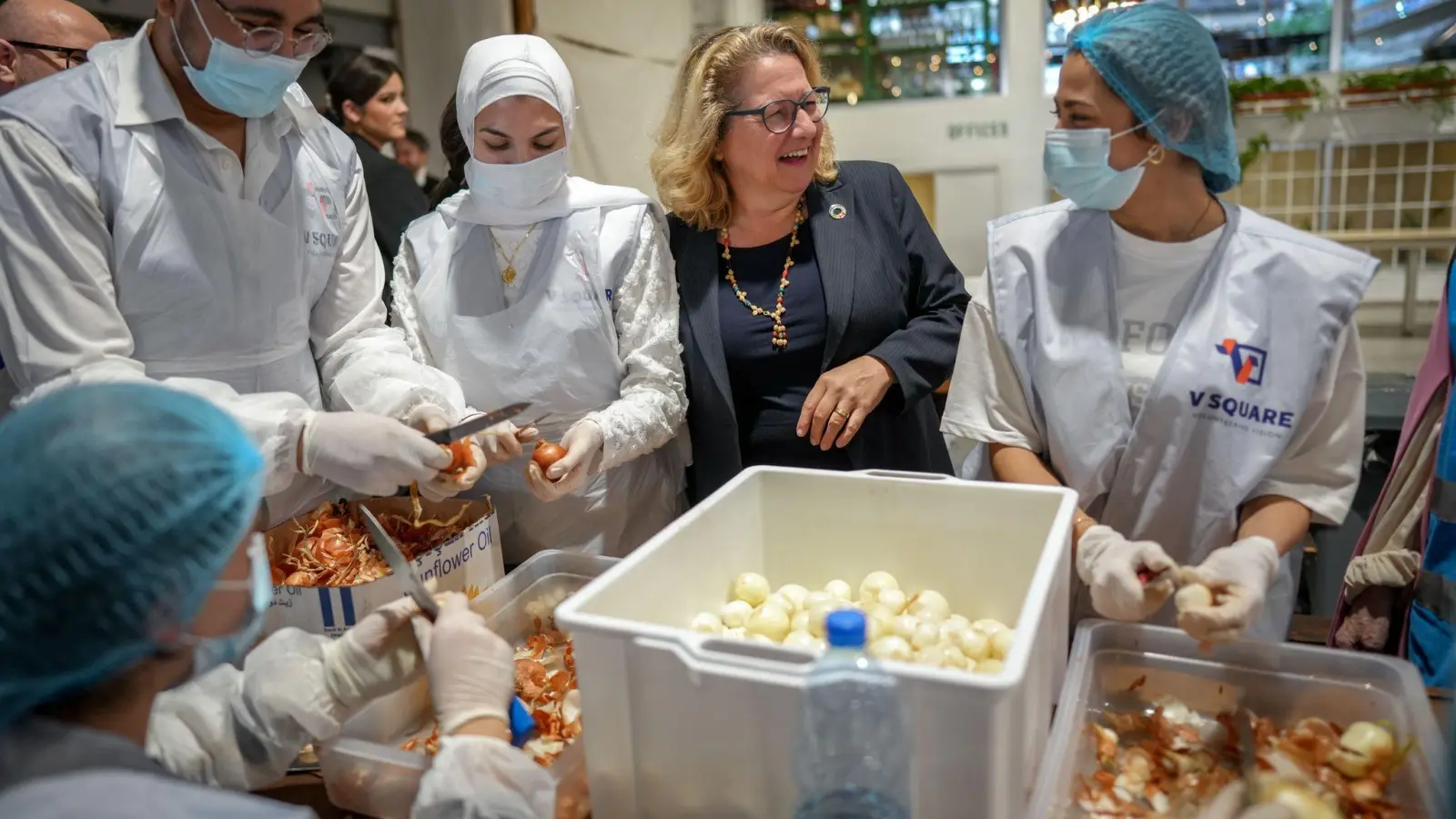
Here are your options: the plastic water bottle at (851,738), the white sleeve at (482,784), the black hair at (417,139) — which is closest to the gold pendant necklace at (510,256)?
the white sleeve at (482,784)

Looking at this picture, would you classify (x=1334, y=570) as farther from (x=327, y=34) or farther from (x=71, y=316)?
(x=71, y=316)

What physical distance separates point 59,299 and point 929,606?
132 cm

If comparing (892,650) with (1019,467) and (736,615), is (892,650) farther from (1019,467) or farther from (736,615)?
(1019,467)

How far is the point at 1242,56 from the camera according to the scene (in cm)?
497

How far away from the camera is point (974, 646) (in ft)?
4.01

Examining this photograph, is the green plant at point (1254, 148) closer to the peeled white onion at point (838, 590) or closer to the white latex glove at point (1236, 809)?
the peeled white onion at point (838, 590)

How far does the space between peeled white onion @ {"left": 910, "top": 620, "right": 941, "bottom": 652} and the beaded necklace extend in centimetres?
83

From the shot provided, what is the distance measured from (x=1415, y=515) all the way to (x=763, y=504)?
107cm

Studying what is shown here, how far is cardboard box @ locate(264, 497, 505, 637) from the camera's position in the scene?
4.39 feet

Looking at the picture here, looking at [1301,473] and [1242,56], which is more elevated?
[1242,56]

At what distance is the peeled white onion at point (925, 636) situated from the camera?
1.20 metres

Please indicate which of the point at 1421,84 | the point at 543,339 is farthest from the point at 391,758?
the point at 1421,84

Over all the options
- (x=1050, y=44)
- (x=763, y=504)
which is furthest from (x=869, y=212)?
(x=1050, y=44)

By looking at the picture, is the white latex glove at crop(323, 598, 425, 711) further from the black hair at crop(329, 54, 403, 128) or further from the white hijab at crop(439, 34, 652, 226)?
the black hair at crop(329, 54, 403, 128)
